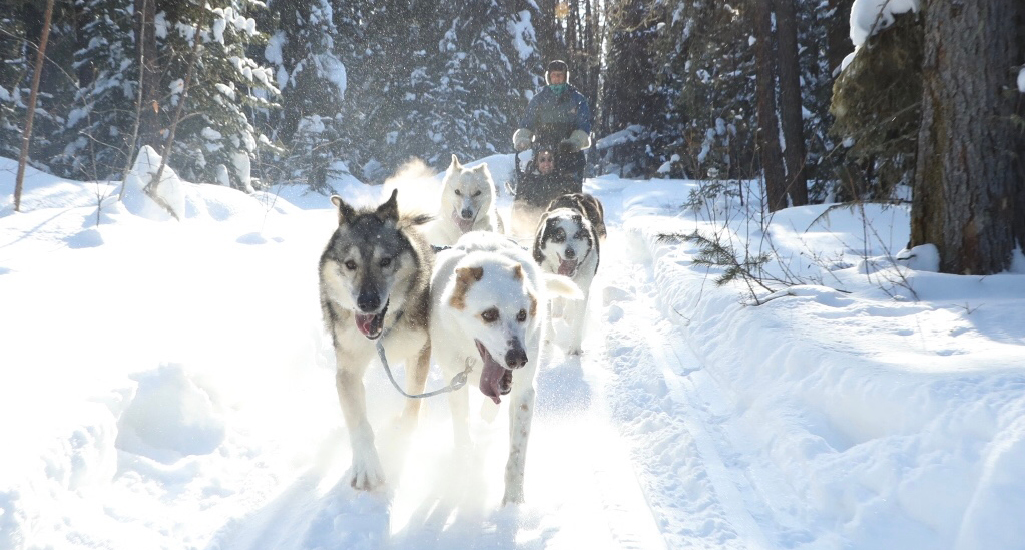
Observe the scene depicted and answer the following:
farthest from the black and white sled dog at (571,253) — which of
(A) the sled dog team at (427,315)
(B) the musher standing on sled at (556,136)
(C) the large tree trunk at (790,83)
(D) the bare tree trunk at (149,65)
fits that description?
(D) the bare tree trunk at (149,65)

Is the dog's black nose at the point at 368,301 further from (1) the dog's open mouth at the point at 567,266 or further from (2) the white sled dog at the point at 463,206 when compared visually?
(2) the white sled dog at the point at 463,206

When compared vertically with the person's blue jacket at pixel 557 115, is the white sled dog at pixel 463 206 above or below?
below

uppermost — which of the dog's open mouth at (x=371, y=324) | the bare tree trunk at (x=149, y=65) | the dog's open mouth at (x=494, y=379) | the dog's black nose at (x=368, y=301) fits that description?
the bare tree trunk at (x=149, y=65)

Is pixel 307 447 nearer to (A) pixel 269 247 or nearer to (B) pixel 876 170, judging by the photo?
(A) pixel 269 247

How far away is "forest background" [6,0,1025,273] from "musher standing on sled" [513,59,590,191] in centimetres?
161

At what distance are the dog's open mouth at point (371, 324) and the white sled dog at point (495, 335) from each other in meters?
0.36

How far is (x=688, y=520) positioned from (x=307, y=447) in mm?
2284

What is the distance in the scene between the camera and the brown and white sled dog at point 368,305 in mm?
3326

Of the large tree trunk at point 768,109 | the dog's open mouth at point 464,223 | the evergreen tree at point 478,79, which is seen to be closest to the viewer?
the dog's open mouth at point 464,223

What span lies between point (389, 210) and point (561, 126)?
577 centimetres

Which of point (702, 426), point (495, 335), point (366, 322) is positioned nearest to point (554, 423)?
point (702, 426)

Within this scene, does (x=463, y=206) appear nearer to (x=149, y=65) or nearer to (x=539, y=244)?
(x=539, y=244)

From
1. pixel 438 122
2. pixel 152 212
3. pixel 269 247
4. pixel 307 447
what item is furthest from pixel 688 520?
pixel 438 122

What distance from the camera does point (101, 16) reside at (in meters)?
12.5
